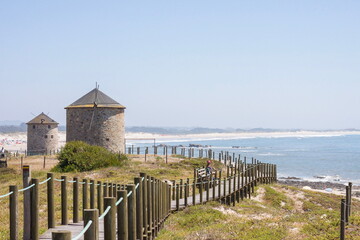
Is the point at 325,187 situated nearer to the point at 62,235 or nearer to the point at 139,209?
the point at 139,209

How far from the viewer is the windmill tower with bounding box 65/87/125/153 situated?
1709 inches

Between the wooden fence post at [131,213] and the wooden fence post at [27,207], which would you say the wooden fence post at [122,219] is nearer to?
the wooden fence post at [131,213]

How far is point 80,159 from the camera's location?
32.6 m

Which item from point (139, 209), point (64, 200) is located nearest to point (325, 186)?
point (64, 200)

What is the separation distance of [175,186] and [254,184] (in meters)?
13.1

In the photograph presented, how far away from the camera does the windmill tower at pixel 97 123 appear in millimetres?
43406

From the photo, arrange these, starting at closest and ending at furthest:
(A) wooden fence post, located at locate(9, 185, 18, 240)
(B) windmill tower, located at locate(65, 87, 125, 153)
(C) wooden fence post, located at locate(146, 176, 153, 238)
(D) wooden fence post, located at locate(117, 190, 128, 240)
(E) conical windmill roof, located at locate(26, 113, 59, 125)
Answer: (D) wooden fence post, located at locate(117, 190, 128, 240) → (A) wooden fence post, located at locate(9, 185, 18, 240) → (C) wooden fence post, located at locate(146, 176, 153, 238) → (B) windmill tower, located at locate(65, 87, 125, 153) → (E) conical windmill roof, located at locate(26, 113, 59, 125)

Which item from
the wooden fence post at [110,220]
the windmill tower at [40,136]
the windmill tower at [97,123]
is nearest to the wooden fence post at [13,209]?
the wooden fence post at [110,220]

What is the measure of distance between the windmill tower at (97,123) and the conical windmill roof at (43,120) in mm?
17422

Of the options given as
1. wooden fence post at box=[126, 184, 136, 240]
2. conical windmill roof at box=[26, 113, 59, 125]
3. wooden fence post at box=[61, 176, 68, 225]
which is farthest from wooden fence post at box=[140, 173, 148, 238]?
conical windmill roof at box=[26, 113, 59, 125]

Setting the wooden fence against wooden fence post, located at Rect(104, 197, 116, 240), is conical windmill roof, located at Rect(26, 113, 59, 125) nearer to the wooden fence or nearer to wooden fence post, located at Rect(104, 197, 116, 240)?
the wooden fence

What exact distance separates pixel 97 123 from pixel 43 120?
2068 centimetres

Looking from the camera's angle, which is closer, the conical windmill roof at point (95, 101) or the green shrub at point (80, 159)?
the green shrub at point (80, 159)

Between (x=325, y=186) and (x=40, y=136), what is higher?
(x=40, y=136)
